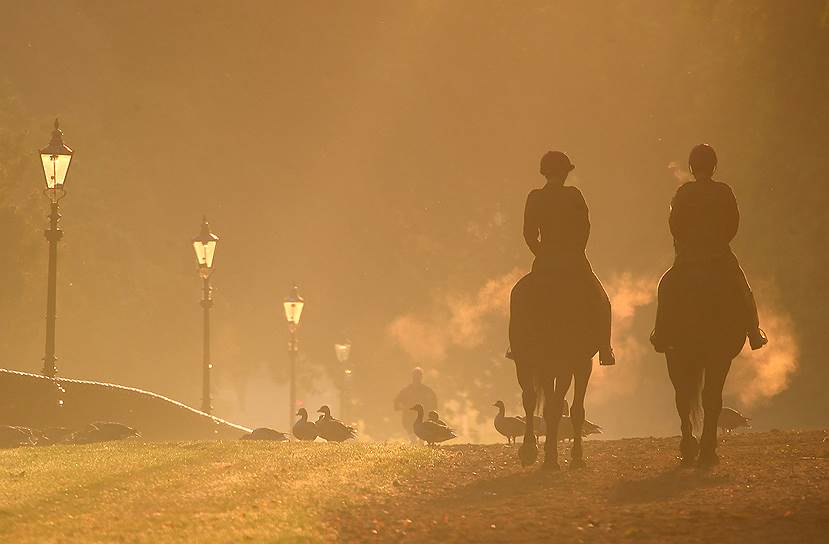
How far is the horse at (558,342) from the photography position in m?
15.9

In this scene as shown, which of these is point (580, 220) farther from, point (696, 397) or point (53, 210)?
point (53, 210)

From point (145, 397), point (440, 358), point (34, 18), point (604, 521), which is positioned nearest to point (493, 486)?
point (604, 521)

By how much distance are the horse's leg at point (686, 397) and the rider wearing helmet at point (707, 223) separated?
235 mm

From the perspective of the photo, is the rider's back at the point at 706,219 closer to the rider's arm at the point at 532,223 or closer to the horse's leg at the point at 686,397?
the horse's leg at the point at 686,397

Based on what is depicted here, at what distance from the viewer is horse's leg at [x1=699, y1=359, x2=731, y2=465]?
15289 mm

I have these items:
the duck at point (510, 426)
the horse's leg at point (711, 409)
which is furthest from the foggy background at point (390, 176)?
the horse's leg at point (711, 409)

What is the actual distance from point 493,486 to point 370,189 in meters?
49.3

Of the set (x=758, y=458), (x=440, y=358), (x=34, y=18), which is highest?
(x=34, y=18)

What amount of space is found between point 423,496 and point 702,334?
3.21 m

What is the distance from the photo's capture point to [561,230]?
15883 mm

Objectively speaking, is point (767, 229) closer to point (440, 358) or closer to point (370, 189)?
point (440, 358)

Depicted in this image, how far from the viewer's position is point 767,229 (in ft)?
141

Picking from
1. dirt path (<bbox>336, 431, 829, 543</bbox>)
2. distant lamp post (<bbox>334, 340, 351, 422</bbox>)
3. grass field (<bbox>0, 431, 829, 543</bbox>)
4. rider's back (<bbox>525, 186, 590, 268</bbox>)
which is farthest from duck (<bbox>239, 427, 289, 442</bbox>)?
distant lamp post (<bbox>334, 340, 351, 422</bbox>)

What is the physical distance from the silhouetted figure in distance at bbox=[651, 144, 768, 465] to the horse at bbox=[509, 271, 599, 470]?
2.83ft
